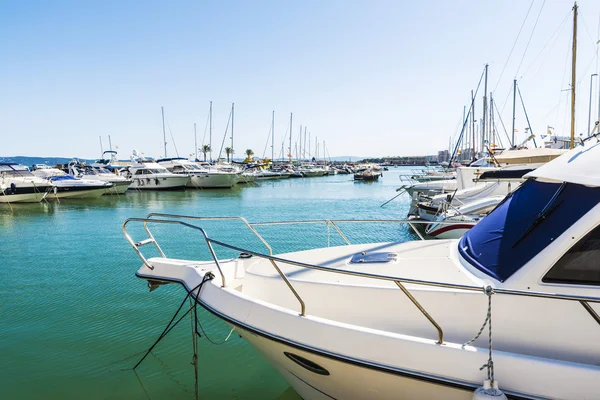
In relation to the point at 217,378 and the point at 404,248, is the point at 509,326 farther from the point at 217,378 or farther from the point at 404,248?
the point at 217,378

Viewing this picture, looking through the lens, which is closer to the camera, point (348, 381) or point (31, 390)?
point (348, 381)

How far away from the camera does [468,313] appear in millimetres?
2879

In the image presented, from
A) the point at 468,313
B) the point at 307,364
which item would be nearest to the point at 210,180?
the point at 307,364

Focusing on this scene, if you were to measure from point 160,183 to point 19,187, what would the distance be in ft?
41.0

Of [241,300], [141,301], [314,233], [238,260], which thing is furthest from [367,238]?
[241,300]

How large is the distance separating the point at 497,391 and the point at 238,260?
3165mm

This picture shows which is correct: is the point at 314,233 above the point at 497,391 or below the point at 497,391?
below

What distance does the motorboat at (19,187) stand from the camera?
26.3 metres

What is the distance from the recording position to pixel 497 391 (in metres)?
2.45

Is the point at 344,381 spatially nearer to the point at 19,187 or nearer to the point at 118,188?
the point at 19,187

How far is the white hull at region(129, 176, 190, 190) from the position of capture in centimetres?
3744

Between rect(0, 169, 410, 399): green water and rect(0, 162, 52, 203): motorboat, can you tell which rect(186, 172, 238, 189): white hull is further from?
rect(0, 169, 410, 399): green water

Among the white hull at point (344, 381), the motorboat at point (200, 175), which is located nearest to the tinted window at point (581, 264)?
the white hull at point (344, 381)

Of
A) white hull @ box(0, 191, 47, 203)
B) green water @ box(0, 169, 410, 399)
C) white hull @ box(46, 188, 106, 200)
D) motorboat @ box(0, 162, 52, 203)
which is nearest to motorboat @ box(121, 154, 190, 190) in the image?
white hull @ box(46, 188, 106, 200)
